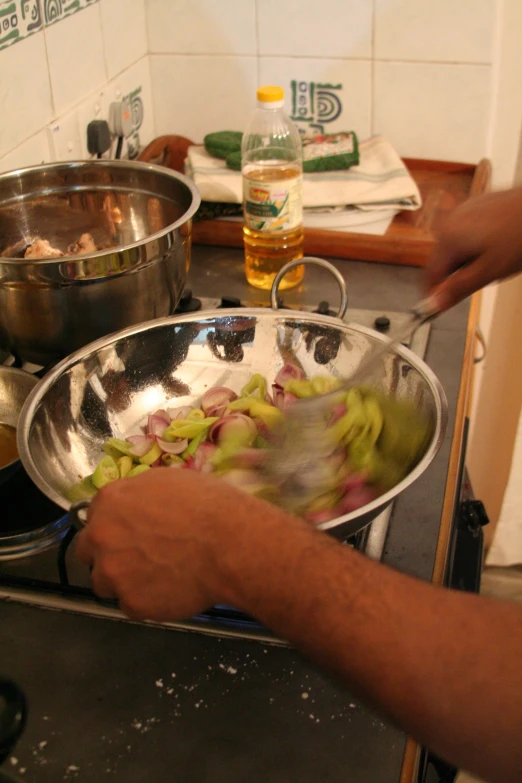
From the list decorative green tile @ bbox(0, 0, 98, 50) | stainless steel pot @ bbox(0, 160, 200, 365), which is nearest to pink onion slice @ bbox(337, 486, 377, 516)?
stainless steel pot @ bbox(0, 160, 200, 365)

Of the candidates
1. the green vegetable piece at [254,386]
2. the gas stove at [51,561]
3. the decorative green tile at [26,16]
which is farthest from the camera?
the decorative green tile at [26,16]

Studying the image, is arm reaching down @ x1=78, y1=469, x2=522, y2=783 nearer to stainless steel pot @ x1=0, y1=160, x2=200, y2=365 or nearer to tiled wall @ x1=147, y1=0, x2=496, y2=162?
stainless steel pot @ x1=0, y1=160, x2=200, y2=365

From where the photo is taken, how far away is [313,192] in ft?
4.33

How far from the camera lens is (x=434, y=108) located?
4.71 feet

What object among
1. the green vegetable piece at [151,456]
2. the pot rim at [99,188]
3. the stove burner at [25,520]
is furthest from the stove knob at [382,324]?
the stove burner at [25,520]

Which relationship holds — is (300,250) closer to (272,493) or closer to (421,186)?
(421,186)

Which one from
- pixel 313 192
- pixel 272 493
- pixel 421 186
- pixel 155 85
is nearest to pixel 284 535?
pixel 272 493

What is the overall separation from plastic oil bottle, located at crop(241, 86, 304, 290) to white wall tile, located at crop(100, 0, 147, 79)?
32 cm

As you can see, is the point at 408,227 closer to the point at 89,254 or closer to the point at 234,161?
the point at 234,161

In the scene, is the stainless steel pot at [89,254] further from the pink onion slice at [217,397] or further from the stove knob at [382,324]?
the stove knob at [382,324]

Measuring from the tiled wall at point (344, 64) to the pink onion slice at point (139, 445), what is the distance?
2.99 ft

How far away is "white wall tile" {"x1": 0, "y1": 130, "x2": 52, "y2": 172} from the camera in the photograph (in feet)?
3.54

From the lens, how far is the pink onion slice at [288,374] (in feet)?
2.94

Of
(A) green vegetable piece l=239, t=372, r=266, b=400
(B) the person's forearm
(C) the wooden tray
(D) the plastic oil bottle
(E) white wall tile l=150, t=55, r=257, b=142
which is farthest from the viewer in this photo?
(E) white wall tile l=150, t=55, r=257, b=142
